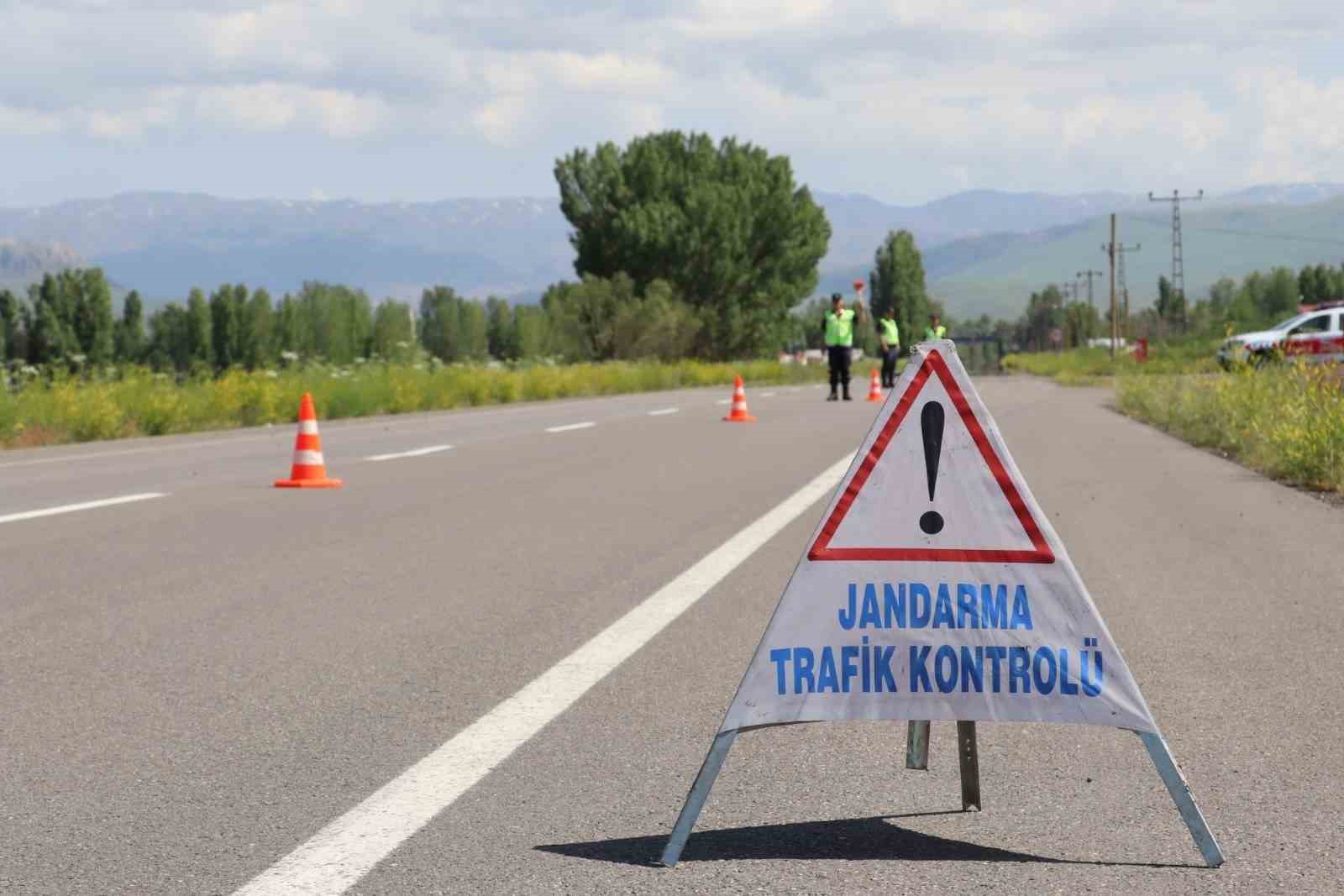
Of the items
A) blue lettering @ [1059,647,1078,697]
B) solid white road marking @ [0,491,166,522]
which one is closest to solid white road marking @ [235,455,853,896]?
blue lettering @ [1059,647,1078,697]

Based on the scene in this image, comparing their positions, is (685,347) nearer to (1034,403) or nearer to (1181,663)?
(1034,403)

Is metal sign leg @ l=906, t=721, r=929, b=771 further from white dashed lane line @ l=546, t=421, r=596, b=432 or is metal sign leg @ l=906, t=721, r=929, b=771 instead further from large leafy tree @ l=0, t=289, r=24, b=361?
large leafy tree @ l=0, t=289, r=24, b=361

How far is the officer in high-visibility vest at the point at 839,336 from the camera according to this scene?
1270 inches

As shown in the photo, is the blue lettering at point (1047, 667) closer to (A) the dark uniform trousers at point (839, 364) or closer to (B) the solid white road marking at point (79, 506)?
(B) the solid white road marking at point (79, 506)

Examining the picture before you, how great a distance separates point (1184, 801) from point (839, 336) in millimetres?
28743

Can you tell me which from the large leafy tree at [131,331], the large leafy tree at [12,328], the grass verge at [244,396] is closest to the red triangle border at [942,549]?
the grass verge at [244,396]

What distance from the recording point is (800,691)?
14.7 feet

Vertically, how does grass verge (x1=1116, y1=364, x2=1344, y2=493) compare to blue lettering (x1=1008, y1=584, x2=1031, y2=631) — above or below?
below

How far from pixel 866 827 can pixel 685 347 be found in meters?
62.8

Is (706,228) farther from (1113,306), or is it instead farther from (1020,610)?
(1020,610)

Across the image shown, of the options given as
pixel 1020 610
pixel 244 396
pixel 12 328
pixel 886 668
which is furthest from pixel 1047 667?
pixel 12 328

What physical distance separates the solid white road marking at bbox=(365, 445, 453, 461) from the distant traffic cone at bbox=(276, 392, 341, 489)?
2.99 m

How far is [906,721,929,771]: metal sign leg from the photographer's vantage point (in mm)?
5055

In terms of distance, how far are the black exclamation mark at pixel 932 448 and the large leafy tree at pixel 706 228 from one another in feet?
228
